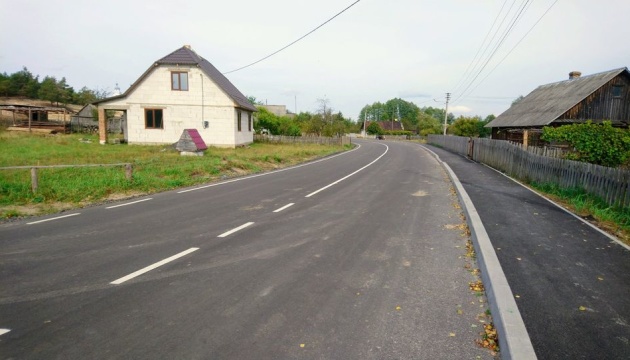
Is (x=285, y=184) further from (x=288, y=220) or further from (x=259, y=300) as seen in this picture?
(x=259, y=300)

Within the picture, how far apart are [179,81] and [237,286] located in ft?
92.8

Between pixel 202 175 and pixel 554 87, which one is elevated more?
pixel 554 87

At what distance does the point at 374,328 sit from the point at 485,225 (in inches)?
197

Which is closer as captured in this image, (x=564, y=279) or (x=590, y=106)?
(x=564, y=279)

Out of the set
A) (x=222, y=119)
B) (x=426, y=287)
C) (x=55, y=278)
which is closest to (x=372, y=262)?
(x=426, y=287)

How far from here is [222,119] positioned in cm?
3005

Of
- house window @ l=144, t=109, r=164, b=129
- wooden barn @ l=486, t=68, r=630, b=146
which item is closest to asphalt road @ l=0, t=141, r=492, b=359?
house window @ l=144, t=109, r=164, b=129

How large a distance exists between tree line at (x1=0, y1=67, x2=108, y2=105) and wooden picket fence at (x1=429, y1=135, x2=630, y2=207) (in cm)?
7809

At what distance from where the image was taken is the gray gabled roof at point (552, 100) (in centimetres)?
2894

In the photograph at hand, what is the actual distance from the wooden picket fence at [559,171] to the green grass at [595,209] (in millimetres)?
163

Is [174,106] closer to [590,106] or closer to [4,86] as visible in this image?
[590,106]

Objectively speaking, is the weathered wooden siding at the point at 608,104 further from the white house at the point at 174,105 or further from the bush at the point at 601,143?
the white house at the point at 174,105

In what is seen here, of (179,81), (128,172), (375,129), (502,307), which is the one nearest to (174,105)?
(179,81)

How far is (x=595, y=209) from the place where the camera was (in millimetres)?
9680
